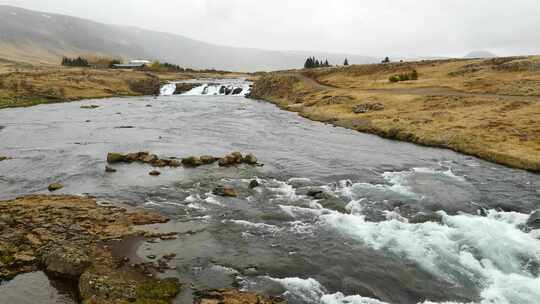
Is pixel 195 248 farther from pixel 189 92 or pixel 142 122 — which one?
pixel 189 92

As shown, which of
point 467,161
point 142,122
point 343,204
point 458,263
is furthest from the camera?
point 142,122

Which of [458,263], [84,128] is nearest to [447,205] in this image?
[458,263]

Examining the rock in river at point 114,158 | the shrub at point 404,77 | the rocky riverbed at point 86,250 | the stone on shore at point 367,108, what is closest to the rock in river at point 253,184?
the rocky riverbed at point 86,250

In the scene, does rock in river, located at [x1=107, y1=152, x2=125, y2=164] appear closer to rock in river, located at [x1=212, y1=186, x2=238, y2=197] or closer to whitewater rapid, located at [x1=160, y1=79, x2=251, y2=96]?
rock in river, located at [x1=212, y1=186, x2=238, y2=197]

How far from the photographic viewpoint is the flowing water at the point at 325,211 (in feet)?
62.1

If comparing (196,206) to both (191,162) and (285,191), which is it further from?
(191,162)

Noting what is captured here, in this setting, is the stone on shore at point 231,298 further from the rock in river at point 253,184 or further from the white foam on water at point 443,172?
the white foam on water at point 443,172

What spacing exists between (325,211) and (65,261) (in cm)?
1512

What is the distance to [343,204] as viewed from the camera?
1112 inches

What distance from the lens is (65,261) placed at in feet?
61.3

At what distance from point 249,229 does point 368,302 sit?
29.1ft

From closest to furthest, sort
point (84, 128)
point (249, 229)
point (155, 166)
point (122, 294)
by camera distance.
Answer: point (122, 294) → point (249, 229) → point (155, 166) → point (84, 128)

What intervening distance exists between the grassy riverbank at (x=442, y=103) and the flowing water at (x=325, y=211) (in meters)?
3.40

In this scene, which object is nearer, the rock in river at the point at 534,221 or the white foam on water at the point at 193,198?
the rock in river at the point at 534,221
